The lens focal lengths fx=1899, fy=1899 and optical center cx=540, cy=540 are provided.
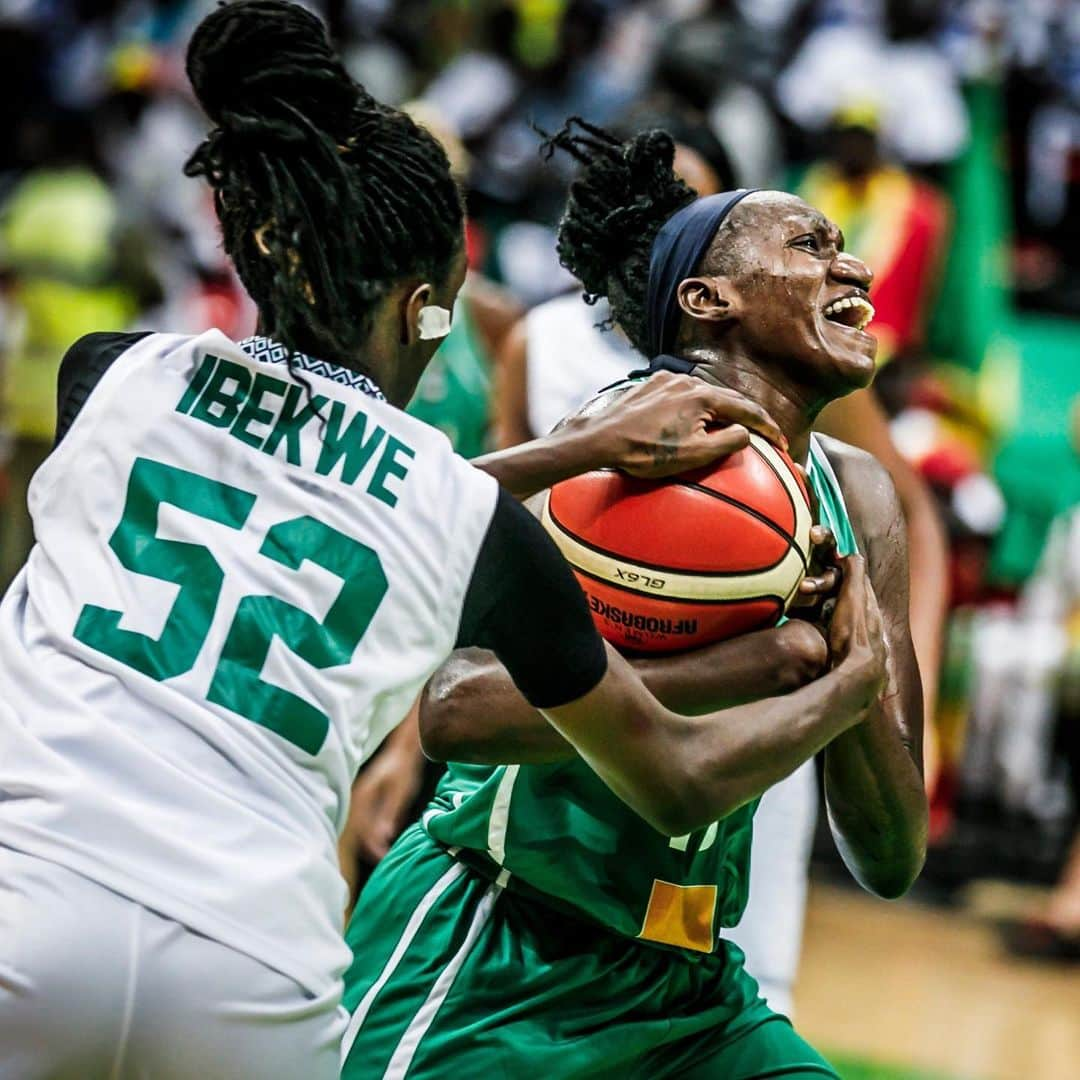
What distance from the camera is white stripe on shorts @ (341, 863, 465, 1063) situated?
2.91 metres

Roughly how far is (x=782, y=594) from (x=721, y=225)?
2.42 ft

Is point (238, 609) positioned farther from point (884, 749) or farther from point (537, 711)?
point (884, 749)

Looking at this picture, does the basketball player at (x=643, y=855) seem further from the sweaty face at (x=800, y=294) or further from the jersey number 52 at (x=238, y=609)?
the jersey number 52 at (x=238, y=609)

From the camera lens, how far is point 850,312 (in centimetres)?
309

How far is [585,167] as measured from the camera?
3.44 metres

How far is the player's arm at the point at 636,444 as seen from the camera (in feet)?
8.71

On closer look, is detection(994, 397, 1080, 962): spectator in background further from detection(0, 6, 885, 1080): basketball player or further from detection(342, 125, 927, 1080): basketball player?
detection(0, 6, 885, 1080): basketball player

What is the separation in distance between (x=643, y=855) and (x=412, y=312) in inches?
36.8

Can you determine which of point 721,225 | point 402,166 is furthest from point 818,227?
point 402,166

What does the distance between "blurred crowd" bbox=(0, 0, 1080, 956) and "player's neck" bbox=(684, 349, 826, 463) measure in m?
4.13

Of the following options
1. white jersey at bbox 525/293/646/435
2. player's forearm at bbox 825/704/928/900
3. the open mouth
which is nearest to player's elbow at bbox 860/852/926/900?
player's forearm at bbox 825/704/928/900

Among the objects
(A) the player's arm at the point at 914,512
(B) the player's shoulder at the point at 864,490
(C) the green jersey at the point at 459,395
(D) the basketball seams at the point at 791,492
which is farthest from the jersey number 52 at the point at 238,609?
(C) the green jersey at the point at 459,395

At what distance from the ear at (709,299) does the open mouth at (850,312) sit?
15 cm

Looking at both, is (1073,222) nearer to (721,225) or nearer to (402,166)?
(721,225)
